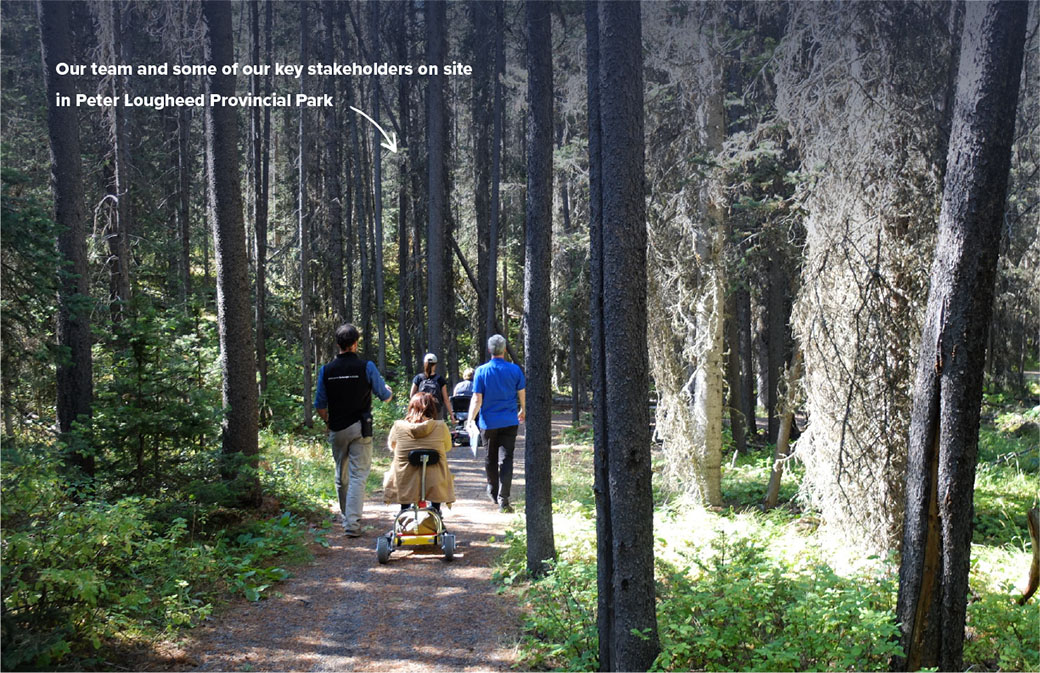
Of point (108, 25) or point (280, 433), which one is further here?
point (280, 433)

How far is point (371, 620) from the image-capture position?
6230 millimetres

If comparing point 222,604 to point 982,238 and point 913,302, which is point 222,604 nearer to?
point 982,238

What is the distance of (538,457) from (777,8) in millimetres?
9818

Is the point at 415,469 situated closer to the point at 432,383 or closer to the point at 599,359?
the point at 432,383

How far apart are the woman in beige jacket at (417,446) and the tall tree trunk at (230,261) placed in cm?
212

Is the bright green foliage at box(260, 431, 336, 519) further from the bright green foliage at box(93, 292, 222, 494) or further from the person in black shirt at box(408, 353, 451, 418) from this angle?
the person in black shirt at box(408, 353, 451, 418)

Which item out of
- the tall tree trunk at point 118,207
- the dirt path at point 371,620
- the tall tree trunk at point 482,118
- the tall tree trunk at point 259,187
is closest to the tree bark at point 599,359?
the dirt path at point 371,620

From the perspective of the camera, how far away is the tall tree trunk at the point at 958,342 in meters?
4.54

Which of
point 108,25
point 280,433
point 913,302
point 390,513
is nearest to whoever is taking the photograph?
point 913,302

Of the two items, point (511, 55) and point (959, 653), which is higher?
point (511, 55)

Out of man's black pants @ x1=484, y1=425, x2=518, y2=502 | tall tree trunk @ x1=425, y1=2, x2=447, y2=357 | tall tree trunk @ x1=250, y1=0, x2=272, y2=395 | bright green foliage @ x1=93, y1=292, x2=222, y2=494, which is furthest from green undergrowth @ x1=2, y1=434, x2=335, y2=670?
tall tree trunk @ x1=250, y1=0, x2=272, y2=395

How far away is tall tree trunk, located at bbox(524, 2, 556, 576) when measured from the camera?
6.73 m

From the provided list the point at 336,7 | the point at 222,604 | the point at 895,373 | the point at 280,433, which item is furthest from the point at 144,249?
the point at 895,373

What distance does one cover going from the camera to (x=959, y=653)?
191 inches
